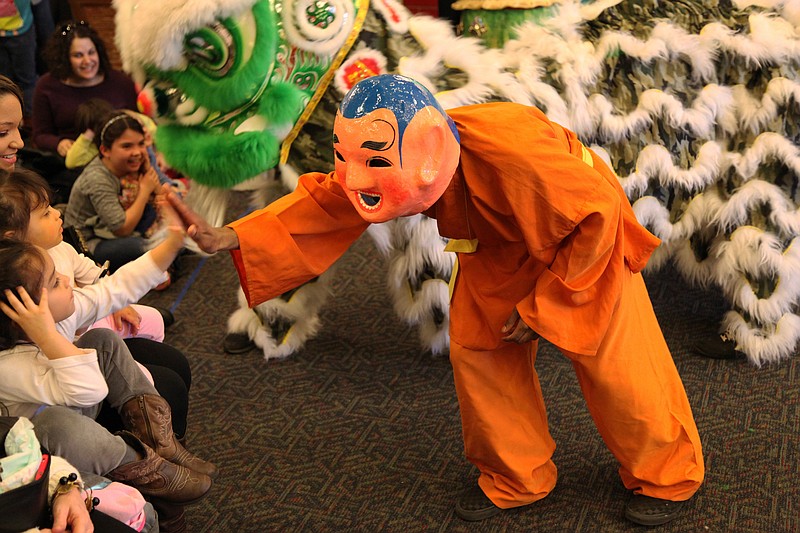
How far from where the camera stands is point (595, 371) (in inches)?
64.3

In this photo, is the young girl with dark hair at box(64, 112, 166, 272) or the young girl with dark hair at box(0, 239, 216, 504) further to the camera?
the young girl with dark hair at box(64, 112, 166, 272)

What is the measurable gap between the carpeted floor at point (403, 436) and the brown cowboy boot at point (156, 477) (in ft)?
1.41

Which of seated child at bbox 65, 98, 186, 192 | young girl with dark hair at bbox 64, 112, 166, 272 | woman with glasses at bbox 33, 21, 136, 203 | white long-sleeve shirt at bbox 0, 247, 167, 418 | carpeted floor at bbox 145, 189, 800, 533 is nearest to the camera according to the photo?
white long-sleeve shirt at bbox 0, 247, 167, 418

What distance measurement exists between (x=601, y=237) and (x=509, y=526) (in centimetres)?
69

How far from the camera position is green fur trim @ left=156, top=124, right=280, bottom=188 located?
2039mm

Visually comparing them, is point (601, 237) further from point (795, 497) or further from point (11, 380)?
point (11, 380)

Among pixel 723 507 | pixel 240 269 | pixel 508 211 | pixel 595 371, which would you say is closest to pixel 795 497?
pixel 723 507

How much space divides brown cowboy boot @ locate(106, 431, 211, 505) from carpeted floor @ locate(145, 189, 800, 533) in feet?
1.41

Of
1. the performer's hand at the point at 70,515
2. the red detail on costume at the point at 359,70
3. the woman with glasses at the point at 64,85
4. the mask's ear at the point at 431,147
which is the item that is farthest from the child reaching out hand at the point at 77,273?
the woman with glasses at the point at 64,85

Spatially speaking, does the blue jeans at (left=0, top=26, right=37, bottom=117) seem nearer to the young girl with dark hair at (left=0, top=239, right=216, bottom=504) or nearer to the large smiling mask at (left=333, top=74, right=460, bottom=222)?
the young girl with dark hair at (left=0, top=239, right=216, bottom=504)

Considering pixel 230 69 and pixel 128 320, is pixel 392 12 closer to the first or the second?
pixel 230 69

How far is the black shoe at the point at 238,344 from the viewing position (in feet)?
8.39

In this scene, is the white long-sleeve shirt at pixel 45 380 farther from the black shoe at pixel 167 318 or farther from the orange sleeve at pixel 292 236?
the black shoe at pixel 167 318

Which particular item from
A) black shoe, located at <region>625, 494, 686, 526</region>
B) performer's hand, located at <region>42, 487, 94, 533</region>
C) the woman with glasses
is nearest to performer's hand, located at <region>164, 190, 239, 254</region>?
performer's hand, located at <region>42, 487, 94, 533</region>
